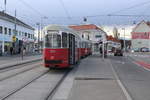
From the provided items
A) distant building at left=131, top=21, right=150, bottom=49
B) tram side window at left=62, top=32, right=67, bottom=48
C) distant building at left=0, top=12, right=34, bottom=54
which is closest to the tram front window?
tram side window at left=62, top=32, right=67, bottom=48

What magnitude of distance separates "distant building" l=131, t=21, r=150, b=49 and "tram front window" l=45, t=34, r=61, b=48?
9816cm

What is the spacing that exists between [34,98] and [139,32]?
115115 millimetres

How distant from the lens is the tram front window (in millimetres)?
18469

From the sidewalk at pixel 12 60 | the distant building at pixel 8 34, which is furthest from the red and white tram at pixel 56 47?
the distant building at pixel 8 34

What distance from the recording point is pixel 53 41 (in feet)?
60.8

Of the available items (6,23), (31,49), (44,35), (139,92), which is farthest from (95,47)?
(139,92)

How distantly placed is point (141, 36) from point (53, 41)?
342 ft

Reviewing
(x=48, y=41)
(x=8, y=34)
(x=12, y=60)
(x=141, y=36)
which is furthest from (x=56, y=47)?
(x=141, y=36)

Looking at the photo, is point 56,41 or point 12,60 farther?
point 12,60

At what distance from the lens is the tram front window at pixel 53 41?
60.6ft

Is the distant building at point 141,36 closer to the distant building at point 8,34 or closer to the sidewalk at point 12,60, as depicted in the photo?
the distant building at point 8,34

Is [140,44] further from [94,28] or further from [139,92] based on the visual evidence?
[139,92]

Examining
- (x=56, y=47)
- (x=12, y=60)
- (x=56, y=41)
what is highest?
(x=56, y=41)

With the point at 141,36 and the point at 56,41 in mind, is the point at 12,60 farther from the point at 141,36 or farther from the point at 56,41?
the point at 141,36
